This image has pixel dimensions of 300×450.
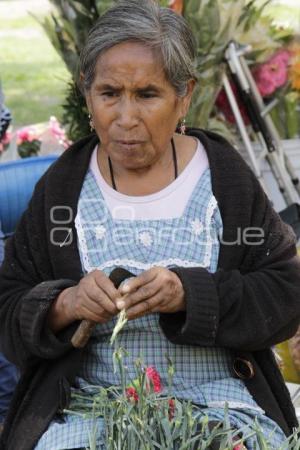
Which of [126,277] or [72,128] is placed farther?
[72,128]

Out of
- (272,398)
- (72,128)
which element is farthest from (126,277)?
(72,128)

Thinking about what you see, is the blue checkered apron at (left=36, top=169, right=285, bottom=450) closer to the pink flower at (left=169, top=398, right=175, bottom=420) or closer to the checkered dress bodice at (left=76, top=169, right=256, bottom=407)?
the checkered dress bodice at (left=76, top=169, right=256, bottom=407)

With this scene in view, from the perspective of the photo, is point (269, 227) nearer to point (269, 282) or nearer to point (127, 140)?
point (269, 282)

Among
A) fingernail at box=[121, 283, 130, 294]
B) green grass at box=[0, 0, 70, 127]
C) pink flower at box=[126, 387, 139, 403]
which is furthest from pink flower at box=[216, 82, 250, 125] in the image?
green grass at box=[0, 0, 70, 127]

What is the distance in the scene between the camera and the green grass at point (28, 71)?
1023 centimetres

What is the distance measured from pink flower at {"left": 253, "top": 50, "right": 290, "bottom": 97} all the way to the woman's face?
2.70 m

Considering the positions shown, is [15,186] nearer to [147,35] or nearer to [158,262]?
[158,262]

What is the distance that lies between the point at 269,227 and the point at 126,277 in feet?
1.40

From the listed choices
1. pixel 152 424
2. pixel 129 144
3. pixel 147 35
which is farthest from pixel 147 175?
pixel 152 424

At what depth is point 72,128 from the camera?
188 inches

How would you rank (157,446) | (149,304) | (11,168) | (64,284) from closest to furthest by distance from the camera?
(157,446) → (149,304) → (64,284) → (11,168)

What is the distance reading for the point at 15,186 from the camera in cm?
385

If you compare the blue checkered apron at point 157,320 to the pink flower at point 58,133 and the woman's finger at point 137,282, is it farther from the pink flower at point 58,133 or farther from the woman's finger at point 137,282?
the pink flower at point 58,133

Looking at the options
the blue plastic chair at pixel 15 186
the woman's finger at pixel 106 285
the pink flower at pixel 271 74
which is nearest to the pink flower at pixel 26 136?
the pink flower at pixel 271 74
